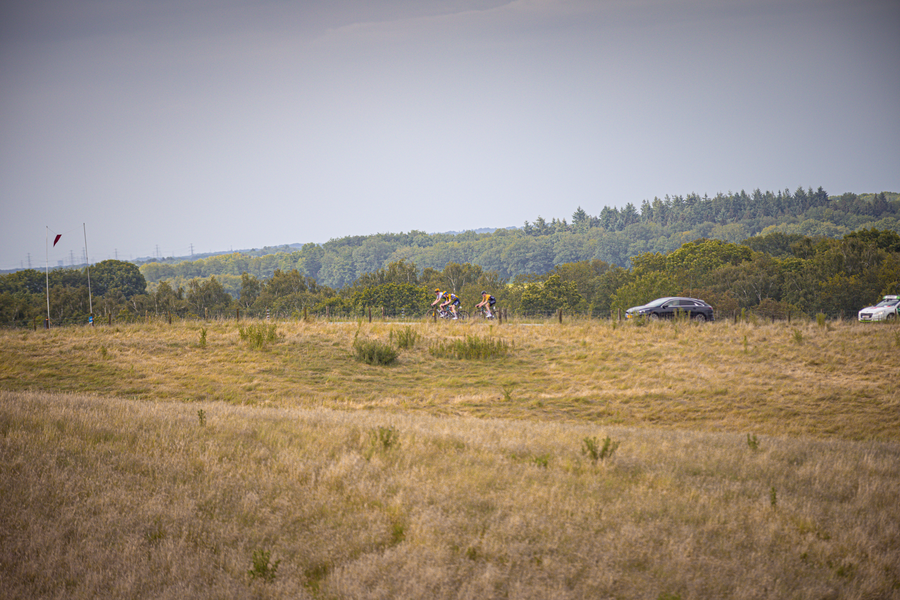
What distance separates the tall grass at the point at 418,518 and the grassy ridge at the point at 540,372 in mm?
8299

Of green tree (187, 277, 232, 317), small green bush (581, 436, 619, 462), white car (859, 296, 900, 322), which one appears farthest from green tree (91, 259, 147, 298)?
small green bush (581, 436, 619, 462)

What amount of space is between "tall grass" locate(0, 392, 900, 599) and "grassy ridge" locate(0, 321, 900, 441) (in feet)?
27.2

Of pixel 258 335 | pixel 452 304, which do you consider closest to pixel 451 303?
pixel 452 304

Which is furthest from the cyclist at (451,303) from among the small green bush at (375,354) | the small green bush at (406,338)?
the small green bush at (375,354)

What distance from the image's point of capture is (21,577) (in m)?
4.68

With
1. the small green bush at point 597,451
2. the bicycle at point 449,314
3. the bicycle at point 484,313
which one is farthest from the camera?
the bicycle at point 484,313

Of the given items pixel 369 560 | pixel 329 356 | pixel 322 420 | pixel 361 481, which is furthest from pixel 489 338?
pixel 369 560

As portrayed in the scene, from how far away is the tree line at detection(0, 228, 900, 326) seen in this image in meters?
66.1

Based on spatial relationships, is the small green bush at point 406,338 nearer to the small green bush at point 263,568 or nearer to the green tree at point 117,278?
the small green bush at point 263,568

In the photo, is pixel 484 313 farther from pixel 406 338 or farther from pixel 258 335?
pixel 258 335

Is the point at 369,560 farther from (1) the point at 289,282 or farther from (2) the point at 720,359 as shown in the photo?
(1) the point at 289,282

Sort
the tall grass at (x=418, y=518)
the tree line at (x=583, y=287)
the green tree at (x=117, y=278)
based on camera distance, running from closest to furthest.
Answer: the tall grass at (x=418, y=518) < the tree line at (x=583, y=287) < the green tree at (x=117, y=278)

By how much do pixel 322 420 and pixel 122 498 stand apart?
16.2 ft

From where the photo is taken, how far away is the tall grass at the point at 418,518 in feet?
15.5
